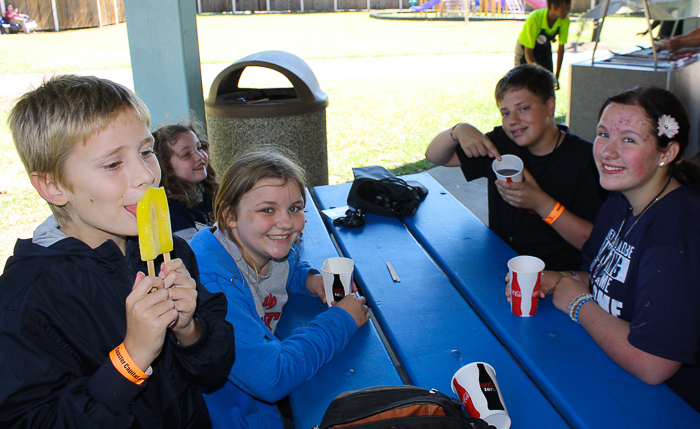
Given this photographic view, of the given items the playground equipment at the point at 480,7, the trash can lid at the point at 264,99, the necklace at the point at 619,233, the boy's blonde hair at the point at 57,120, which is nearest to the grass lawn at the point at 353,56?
the boy's blonde hair at the point at 57,120

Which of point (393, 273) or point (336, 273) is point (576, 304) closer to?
point (393, 273)

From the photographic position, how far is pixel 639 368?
1.68 metres

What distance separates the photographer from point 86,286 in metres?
1.44

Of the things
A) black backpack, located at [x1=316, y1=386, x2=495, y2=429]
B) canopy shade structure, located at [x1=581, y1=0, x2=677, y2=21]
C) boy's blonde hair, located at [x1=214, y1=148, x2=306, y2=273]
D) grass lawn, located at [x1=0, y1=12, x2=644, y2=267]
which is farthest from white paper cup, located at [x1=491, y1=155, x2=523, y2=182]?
canopy shade structure, located at [x1=581, y1=0, x2=677, y2=21]

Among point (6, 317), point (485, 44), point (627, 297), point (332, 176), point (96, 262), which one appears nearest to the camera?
point (6, 317)

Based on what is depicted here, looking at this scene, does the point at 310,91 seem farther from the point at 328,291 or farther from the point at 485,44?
the point at 485,44

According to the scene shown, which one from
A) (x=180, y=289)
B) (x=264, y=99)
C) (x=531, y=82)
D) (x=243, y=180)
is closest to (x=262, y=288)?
(x=243, y=180)

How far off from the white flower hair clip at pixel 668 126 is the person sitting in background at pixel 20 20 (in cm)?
2399

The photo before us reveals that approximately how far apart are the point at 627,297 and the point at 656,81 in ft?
16.6

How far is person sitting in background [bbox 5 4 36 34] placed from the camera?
20609 mm

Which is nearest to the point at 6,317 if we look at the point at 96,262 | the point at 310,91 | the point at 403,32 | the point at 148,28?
the point at 96,262

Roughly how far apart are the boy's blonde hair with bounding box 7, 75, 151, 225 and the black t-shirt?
2.28 m

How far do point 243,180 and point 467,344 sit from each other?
41.7 inches

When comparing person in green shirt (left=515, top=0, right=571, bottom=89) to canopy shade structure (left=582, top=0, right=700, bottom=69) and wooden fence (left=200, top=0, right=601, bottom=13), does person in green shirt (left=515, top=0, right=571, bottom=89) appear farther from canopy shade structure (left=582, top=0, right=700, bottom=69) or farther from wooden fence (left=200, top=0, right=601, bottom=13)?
wooden fence (left=200, top=0, right=601, bottom=13)
